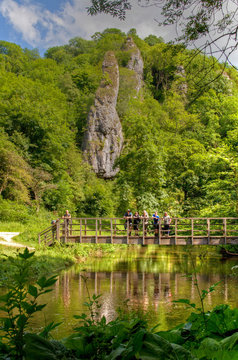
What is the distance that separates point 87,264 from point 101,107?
31260 millimetres

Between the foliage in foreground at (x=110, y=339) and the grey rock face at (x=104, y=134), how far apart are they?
1739 inches

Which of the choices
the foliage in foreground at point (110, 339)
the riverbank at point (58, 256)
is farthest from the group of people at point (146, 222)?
the foliage in foreground at point (110, 339)

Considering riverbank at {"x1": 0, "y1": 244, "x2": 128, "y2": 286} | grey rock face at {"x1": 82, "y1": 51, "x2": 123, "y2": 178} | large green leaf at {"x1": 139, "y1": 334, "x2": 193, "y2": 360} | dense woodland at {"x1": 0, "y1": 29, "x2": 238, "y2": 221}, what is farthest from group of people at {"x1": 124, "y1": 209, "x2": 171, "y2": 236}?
grey rock face at {"x1": 82, "y1": 51, "x2": 123, "y2": 178}

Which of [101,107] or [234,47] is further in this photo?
[101,107]

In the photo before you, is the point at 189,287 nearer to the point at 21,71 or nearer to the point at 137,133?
the point at 137,133

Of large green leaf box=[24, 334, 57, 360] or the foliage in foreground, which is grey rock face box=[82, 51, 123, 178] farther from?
large green leaf box=[24, 334, 57, 360]

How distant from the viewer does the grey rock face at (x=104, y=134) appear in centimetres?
4666

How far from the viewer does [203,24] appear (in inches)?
243

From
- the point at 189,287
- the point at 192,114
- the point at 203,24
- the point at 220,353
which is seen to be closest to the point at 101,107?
the point at 192,114

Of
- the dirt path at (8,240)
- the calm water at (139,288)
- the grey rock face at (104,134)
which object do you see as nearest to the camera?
the calm water at (139,288)

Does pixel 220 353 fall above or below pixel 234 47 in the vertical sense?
below

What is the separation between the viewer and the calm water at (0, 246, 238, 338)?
1031 centimetres

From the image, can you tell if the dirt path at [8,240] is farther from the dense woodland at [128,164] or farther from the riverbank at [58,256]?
the dense woodland at [128,164]

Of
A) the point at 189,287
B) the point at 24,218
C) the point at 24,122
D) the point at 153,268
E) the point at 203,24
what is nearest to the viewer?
the point at 203,24
